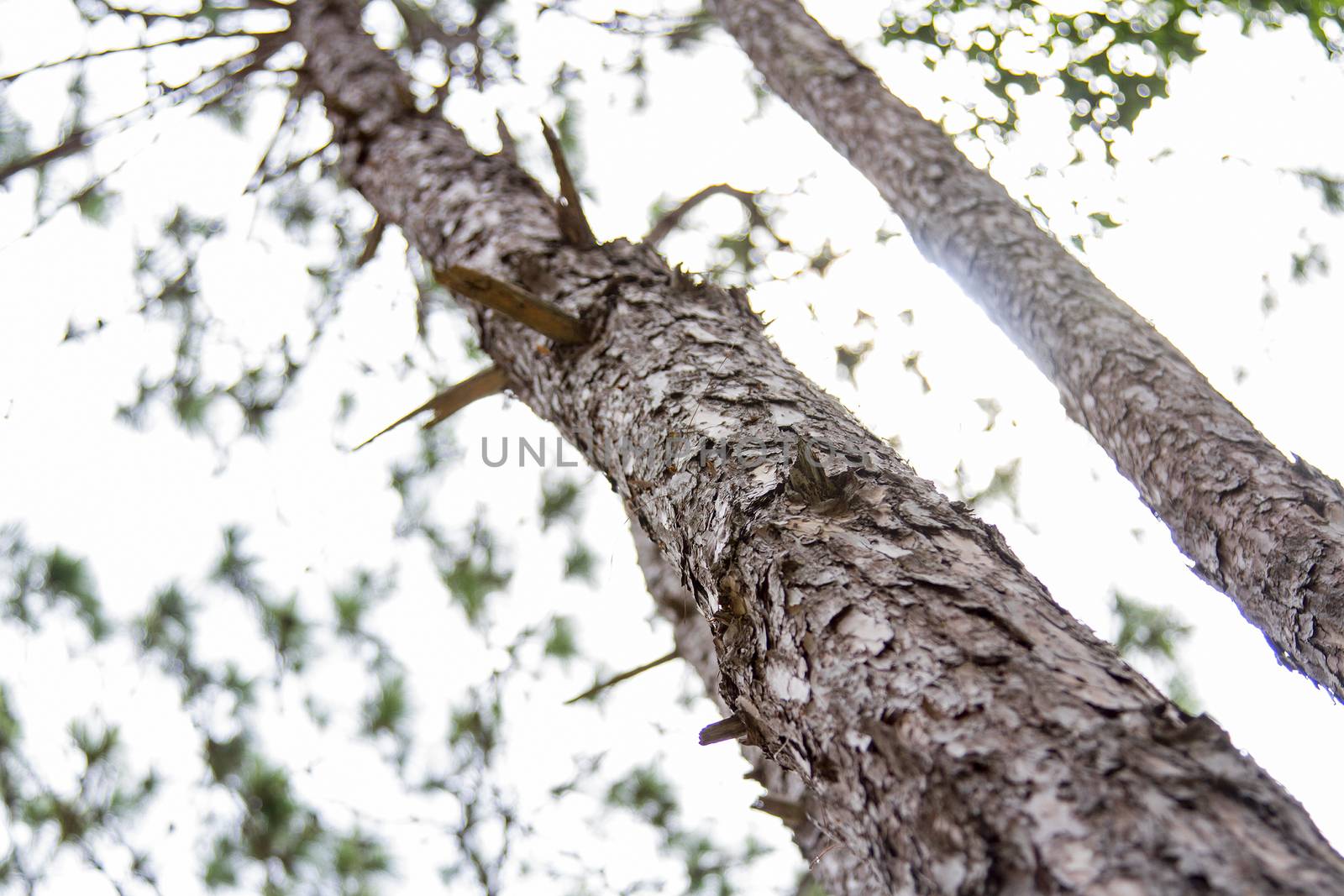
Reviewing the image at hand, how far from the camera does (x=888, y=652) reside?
0.82 meters

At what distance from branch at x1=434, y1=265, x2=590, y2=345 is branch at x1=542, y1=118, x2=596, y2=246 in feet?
1.05

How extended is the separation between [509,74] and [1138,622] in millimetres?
3467

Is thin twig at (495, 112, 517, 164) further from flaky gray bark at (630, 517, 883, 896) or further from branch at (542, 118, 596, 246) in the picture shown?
flaky gray bark at (630, 517, 883, 896)

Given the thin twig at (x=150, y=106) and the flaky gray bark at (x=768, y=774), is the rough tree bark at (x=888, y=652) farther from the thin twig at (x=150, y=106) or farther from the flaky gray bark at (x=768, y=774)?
the thin twig at (x=150, y=106)

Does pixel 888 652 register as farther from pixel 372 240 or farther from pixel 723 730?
pixel 372 240

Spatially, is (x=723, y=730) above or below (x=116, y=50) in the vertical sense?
below

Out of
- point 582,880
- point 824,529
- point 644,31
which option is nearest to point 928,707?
point 824,529

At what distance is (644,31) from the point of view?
13.0 ft

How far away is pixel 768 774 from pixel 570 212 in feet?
5.29

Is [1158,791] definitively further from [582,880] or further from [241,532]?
[241,532]

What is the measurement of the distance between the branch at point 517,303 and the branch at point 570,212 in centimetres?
32

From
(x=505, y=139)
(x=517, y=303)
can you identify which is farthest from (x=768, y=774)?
(x=505, y=139)

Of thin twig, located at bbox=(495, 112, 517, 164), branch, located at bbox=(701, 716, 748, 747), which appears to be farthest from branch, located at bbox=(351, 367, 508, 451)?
branch, located at bbox=(701, 716, 748, 747)

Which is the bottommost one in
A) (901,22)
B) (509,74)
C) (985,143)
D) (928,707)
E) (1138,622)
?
(928,707)
